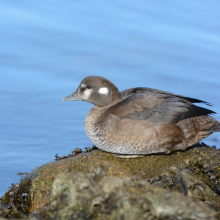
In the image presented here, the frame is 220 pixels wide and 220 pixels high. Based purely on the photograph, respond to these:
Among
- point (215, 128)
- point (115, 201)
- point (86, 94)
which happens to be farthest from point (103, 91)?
point (115, 201)

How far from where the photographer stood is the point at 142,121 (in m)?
5.84

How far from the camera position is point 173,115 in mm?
5996

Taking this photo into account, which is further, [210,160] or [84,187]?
[210,160]

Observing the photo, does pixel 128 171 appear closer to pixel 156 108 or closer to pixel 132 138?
pixel 132 138

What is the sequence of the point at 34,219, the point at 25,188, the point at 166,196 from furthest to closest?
the point at 25,188
the point at 34,219
the point at 166,196

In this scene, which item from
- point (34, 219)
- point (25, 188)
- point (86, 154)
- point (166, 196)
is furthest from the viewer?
point (86, 154)

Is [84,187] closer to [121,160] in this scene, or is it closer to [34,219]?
[34,219]

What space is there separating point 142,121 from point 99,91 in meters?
1.01

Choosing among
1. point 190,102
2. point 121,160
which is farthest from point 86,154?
point 190,102

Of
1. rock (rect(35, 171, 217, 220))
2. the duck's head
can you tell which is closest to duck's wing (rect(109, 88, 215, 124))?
the duck's head

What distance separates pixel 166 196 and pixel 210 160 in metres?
3.19

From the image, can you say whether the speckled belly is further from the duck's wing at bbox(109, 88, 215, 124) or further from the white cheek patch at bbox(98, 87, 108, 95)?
the white cheek patch at bbox(98, 87, 108, 95)

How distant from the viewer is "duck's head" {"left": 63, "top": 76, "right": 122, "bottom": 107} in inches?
250

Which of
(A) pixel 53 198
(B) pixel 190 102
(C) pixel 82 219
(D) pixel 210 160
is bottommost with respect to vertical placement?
(C) pixel 82 219
